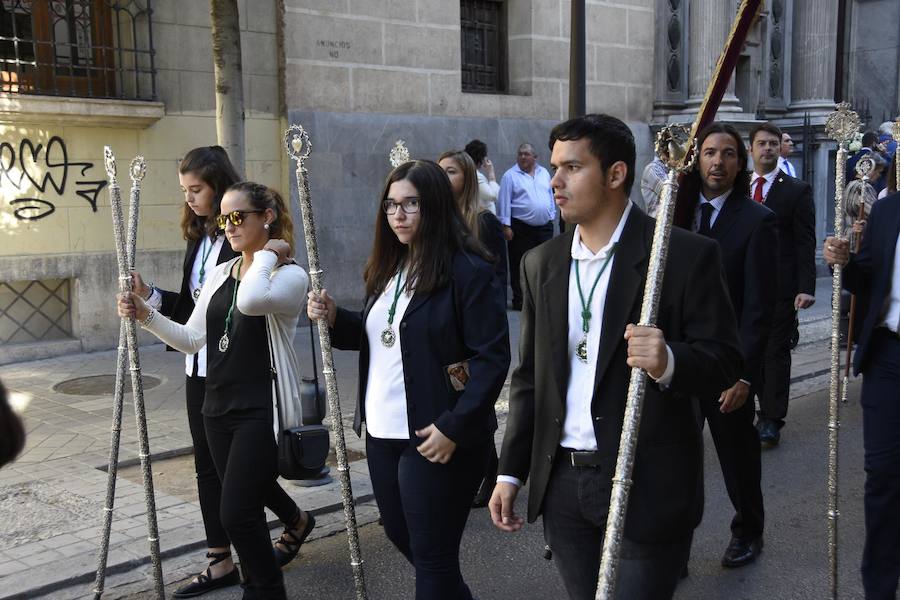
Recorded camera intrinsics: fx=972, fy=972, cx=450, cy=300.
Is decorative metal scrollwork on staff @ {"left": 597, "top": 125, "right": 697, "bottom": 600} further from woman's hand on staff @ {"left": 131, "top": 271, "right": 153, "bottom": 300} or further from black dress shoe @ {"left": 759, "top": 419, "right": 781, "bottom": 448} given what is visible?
black dress shoe @ {"left": 759, "top": 419, "right": 781, "bottom": 448}

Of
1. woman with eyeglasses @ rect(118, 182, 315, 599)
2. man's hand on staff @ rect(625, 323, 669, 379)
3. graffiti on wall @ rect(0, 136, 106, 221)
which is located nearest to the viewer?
man's hand on staff @ rect(625, 323, 669, 379)

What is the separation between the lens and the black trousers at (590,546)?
274 cm

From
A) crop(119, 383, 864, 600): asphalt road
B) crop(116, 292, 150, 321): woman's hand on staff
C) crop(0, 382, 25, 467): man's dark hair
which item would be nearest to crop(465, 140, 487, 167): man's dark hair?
crop(119, 383, 864, 600): asphalt road

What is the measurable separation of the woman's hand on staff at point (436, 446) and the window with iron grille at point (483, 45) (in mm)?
10683

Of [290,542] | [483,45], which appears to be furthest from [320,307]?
[483,45]

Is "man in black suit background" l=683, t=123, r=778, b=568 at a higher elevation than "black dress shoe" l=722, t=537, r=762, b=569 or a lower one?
higher

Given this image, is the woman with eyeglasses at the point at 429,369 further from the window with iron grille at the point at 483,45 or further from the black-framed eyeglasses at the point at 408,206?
the window with iron grille at the point at 483,45

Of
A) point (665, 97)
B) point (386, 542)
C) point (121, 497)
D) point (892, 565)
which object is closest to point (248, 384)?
point (386, 542)

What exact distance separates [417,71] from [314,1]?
172cm

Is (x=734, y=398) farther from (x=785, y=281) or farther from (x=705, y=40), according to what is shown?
(x=705, y=40)

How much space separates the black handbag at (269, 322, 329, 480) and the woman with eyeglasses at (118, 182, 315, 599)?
0.07ft

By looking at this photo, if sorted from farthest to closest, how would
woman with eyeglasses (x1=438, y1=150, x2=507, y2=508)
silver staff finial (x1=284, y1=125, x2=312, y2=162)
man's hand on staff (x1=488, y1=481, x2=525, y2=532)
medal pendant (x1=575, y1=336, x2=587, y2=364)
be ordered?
woman with eyeglasses (x1=438, y1=150, x2=507, y2=508)
silver staff finial (x1=284, y1=125, x2=312, y2=162)
man's hand on staff (x1=488, y1=481, x2=525, y2=532)
medal pendant (x1=575, y1=336, x2=587, y2=364)

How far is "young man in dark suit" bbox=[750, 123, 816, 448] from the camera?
698 cm

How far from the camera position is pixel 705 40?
15812 mm
